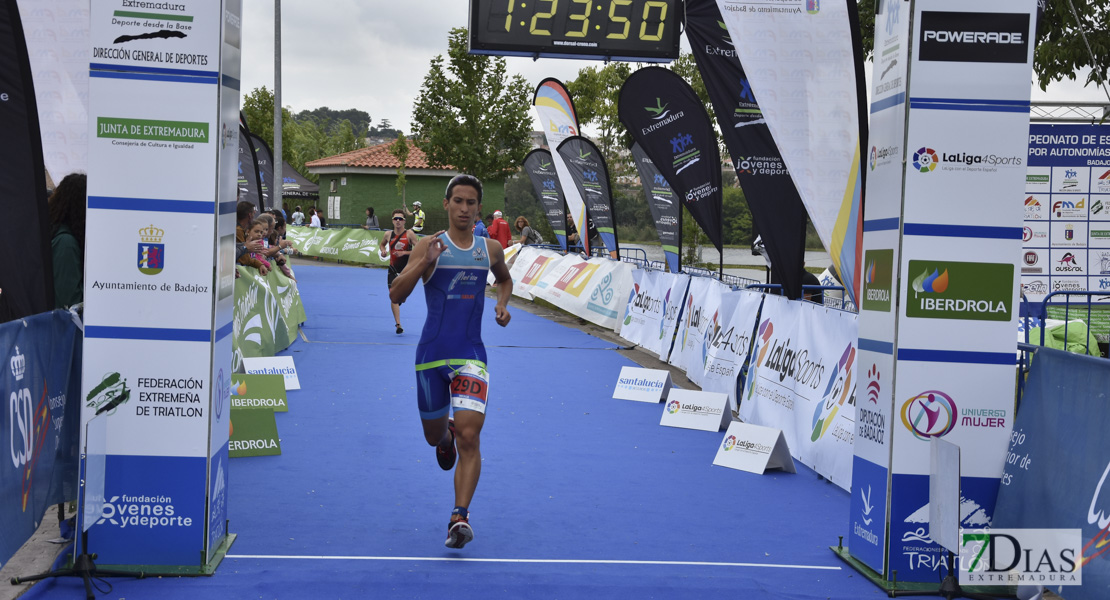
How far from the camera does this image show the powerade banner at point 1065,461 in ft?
15.2

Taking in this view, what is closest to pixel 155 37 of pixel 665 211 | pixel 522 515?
pixel 522 515

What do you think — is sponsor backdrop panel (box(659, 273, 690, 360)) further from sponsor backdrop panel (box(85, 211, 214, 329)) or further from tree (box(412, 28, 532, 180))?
tree (box(412, 28, 532, 180))

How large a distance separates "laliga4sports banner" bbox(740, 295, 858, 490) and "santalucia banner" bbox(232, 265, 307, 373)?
530 cm

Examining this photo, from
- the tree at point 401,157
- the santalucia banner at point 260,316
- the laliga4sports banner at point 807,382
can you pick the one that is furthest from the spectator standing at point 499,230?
the tree at point 401,157

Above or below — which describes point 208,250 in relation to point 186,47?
below

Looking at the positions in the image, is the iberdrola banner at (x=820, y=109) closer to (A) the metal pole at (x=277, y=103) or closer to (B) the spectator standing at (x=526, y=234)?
(B) the spectator standing at (x=526, y=234)

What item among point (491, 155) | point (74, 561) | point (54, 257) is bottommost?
point (74, 561)

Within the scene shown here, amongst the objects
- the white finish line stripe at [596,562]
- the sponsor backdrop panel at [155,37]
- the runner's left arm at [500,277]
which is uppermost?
the sponsor backdrop panel at [155,37]

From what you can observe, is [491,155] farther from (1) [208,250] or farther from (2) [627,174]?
(1) [208,250]

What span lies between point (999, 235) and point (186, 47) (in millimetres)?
4349

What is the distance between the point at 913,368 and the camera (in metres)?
5.33

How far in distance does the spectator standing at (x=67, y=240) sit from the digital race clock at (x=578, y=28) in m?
5.67

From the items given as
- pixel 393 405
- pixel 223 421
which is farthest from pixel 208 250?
pixel 393 405

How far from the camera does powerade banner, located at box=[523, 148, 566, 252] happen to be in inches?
987
